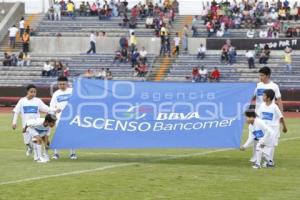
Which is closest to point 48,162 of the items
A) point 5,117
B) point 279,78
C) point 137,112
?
point 137,112

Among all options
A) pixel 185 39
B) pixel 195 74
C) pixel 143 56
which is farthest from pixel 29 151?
pixel 185 39

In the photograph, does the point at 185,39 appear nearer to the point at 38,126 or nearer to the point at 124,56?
the point at 124,56

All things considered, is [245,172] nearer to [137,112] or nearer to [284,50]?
[137,112]

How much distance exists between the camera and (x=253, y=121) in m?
17.2

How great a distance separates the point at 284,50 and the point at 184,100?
32.1 meters

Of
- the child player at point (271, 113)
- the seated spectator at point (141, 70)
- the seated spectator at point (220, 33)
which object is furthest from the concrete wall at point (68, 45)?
the child player at point (271, 113)

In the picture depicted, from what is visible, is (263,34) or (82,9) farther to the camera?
(82,9)

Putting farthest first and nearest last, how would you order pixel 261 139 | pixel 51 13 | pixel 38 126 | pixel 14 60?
pixel 51 13 → pixel 14 60 → pixel 38 126 → pixel 261 139

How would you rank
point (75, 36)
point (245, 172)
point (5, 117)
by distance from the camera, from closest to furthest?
point (245, 172), point (5, 117), point (75, 36)

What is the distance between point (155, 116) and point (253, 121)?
80.3 inches

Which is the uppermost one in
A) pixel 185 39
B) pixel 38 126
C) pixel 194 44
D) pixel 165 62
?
pixel 38 126

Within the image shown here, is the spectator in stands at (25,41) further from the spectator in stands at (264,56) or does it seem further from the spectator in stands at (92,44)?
the spectator in stands at (264,56)

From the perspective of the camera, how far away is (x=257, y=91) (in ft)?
59.0

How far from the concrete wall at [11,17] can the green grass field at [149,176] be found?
38968 mm
